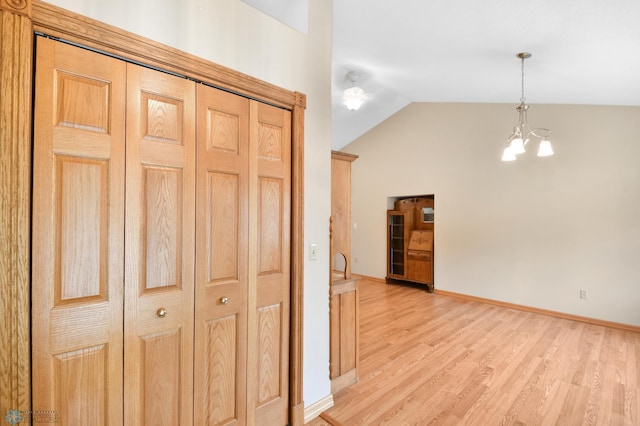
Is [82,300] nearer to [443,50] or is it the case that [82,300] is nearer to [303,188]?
[303,188]

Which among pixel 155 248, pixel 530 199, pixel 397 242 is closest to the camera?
pixel 155 248

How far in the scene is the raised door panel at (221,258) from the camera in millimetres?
1651

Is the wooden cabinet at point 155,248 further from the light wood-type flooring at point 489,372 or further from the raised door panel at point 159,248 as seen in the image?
the light wood-type flooring at point 489,372

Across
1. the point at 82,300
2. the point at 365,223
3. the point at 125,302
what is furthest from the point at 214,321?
the point at 365,223

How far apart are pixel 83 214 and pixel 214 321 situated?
826mm

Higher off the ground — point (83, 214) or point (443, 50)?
point (443, 50)

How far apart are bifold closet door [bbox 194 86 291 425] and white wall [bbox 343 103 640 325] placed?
4.39 meters

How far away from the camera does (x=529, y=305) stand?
4793 mm

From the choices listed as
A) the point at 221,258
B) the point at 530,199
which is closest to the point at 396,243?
the point at 530,199

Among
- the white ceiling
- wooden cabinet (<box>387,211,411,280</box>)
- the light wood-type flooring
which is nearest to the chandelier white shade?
the white ceiling

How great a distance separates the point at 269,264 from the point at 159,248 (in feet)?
2.19

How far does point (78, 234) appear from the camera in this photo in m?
1.29

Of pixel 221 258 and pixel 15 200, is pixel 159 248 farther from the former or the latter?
pixel 15 200

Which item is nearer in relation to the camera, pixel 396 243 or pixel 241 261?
pixel 241 261
